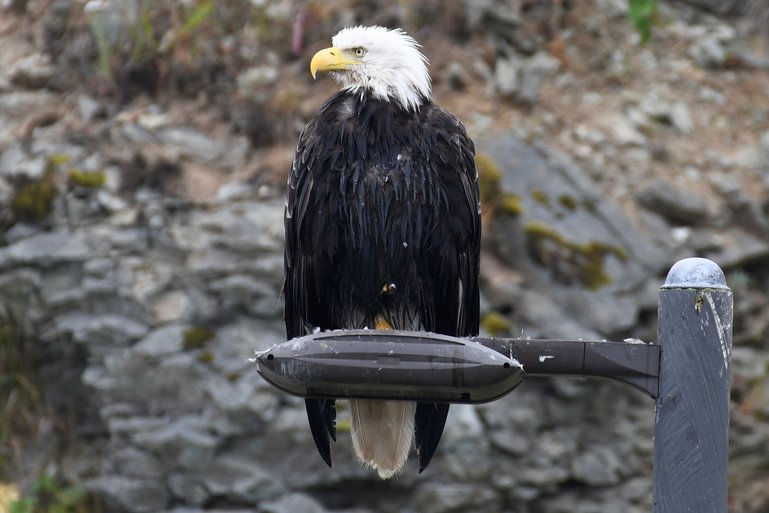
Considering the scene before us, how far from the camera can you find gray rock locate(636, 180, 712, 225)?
6.21 meters

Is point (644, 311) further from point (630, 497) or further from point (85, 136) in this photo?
point (85, 136)

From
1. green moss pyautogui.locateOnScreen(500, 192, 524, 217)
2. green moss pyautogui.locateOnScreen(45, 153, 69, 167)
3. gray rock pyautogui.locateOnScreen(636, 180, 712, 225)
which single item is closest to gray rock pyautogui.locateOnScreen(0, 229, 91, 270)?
green moss pyautogui.locateOnScreen(45, 153, 69, 167)

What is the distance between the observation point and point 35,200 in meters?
5.95

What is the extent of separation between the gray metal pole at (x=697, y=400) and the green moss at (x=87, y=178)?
14.7 feet

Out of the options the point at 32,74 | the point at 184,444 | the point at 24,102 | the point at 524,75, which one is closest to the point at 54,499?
the point at 184,444

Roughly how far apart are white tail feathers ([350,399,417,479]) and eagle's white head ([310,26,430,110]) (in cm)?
110

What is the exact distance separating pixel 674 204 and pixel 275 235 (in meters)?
2.48

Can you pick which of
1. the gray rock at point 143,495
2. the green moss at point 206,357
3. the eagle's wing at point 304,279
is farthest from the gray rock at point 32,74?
the eagle's wing at point 304,279

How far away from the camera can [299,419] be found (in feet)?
17.6

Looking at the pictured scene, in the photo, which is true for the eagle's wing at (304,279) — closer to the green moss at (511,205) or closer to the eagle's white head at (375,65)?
the eagle's white head at (375,65)

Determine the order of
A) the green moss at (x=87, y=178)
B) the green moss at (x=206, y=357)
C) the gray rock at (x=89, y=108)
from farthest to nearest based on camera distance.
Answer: the gray rock at (x=89, y=108) → the green moss at (x=87, y=178) → the green moss at (x=206, y=357)

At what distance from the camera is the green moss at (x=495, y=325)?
18.2 ft

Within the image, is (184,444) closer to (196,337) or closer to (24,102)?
(196,337)

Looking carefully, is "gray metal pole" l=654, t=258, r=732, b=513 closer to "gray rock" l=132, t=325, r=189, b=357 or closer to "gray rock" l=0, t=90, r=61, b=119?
"gray rock" l=132, t=325, r=189, b=357
